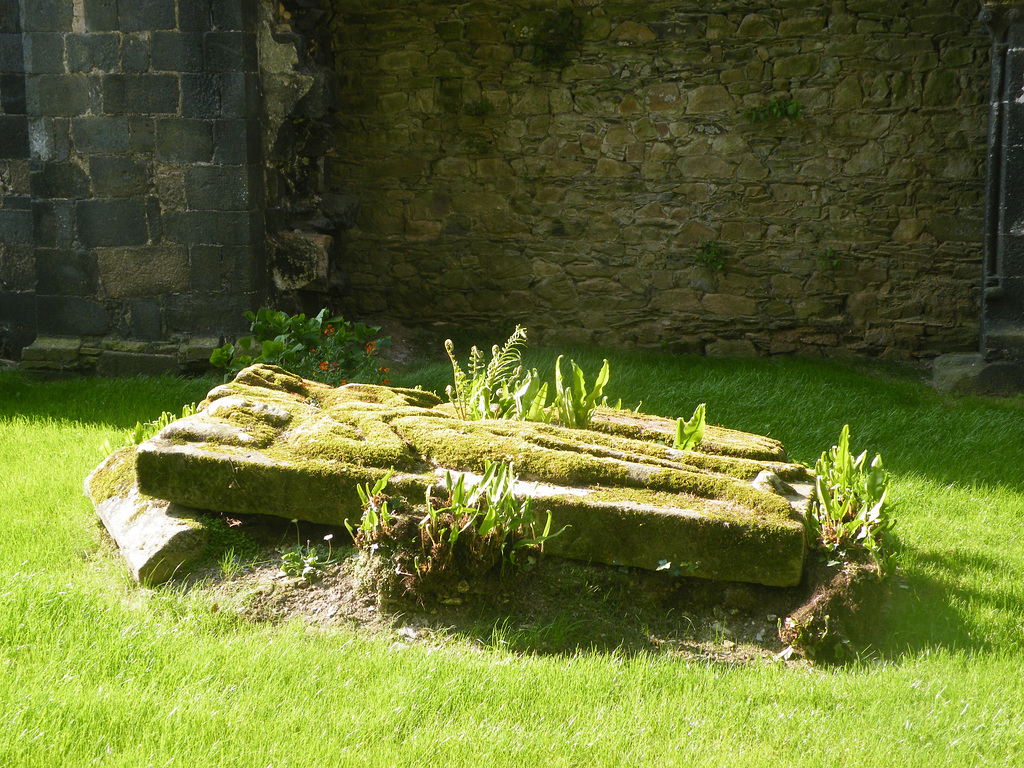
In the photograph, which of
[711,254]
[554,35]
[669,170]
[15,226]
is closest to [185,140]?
[15,226]

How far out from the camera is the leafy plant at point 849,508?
3301 mm

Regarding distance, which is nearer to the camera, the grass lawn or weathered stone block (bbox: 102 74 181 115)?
the grass lawn

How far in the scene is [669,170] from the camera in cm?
827

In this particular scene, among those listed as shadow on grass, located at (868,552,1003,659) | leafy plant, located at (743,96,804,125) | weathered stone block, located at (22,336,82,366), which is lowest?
shadow on grass, located at (868,552,1003,659)

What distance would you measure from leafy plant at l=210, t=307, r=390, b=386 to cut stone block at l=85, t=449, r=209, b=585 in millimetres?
2582

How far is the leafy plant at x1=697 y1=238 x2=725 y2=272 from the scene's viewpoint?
27.0ft

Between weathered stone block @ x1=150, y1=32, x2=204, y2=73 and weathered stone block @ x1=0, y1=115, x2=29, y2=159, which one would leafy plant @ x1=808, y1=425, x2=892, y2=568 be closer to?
weathered stone block @ x1=150, y1=32, x2=204, y2=73

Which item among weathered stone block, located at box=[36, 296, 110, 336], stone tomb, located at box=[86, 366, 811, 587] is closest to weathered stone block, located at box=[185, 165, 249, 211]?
weathered stone block, located at box=[36, 296, 110, 336]

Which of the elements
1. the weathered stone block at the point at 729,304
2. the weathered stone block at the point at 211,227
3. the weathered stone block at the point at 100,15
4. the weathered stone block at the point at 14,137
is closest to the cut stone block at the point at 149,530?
the weathered stone block at the point at 211,227

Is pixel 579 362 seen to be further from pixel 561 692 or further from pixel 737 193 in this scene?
pixel 561 692

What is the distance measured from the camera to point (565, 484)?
334 cm

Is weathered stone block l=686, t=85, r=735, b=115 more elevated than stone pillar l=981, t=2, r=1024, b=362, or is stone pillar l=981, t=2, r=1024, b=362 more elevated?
weathered stone block l=686, t=85, r=735, b=115

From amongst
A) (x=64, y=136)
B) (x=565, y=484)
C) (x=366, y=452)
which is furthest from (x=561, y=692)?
(x=64, y=136)

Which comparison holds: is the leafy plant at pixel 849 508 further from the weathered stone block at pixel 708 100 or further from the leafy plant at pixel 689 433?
the weathered stone block at pixel 708 100
